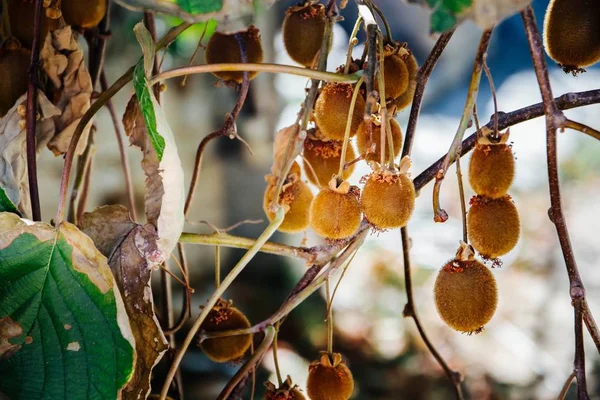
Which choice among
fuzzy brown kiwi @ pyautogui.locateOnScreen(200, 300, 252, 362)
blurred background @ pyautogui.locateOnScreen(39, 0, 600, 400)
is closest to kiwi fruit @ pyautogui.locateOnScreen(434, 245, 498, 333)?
fuzzy brown kiwi @ pyautogui.locateOnScreen(200, 300, 252, 362)

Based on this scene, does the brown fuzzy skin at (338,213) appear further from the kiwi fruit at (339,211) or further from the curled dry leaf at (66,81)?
the curled dry leaf at (66,81)

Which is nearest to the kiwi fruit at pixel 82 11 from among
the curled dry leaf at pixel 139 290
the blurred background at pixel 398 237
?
the curled dry leaf at pixel 139 290

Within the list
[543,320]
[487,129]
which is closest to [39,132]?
[487,129]

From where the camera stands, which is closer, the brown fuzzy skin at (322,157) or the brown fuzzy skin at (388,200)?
the brown fuzzy skin at (388,200)

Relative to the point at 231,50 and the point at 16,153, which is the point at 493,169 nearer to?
the point at 231,50

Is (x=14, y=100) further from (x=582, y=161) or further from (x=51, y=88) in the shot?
(x=582, y=161)

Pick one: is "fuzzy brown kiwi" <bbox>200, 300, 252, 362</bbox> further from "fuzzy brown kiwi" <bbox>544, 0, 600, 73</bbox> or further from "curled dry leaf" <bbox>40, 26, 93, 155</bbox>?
"fuzzy brown kiwi" <bbox>544, 0, 600, 73</bbox>
